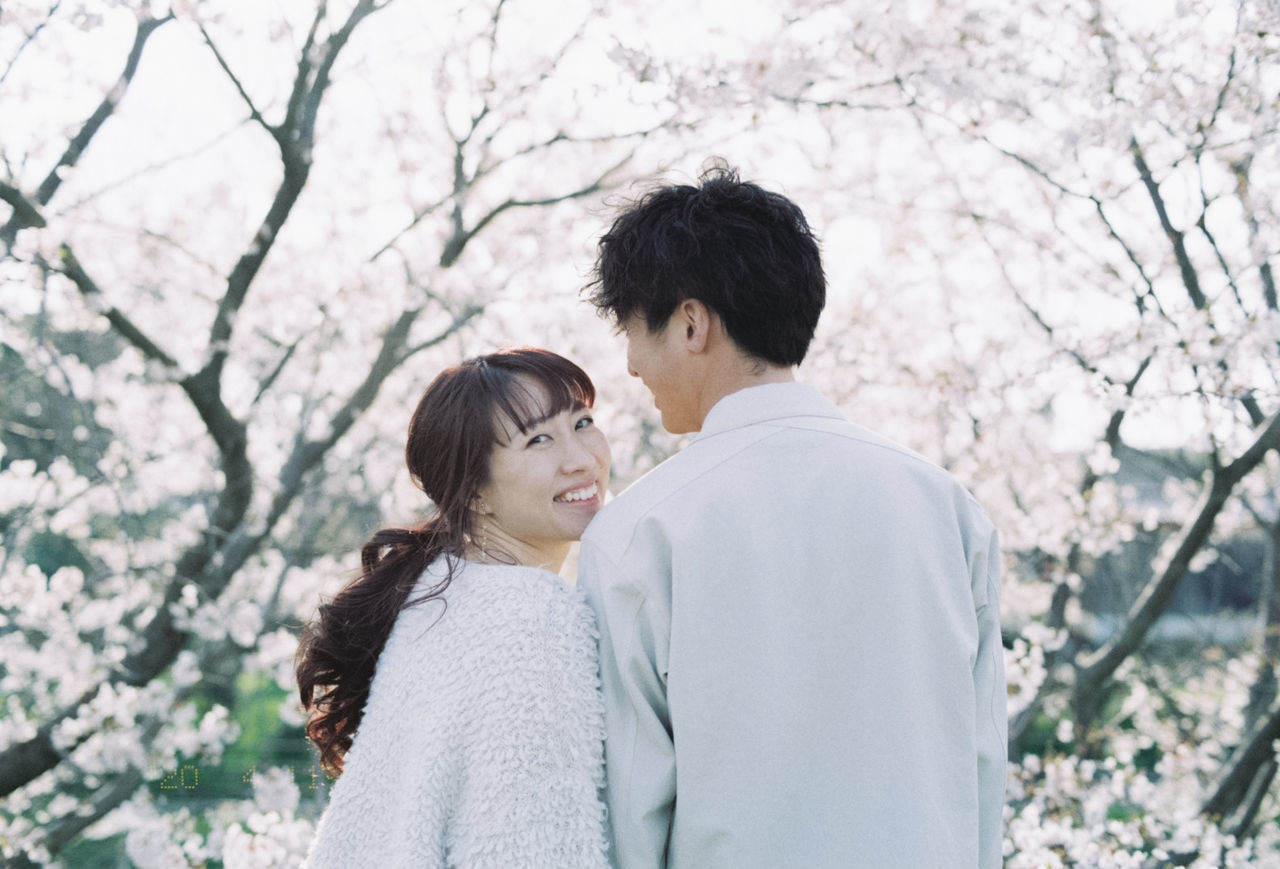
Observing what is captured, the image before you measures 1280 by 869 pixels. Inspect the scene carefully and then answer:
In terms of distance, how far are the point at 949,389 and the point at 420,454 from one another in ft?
9.56

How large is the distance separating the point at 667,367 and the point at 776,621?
0.38 metres

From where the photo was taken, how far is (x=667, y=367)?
1491mm

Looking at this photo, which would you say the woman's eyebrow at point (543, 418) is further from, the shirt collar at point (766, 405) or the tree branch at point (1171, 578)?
the tree branch at point (1171, 578)

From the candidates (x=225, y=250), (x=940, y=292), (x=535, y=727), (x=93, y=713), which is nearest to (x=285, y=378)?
(x=225, y=250)

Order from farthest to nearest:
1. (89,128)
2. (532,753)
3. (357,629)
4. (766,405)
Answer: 1. (89,128)
2. (357,629)
3. (766,405)
4. (532,753)

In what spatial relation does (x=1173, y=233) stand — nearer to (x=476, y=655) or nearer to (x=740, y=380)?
(x=740, y=380)

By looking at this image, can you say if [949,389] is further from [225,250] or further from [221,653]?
[225,250]

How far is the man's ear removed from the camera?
1.45 m

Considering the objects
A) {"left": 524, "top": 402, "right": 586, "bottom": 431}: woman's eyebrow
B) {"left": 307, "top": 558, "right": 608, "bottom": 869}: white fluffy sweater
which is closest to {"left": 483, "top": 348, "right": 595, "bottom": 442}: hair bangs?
{"left": 524, "top": 402, "right": 586, "bottom": 431}: woman's eyebrow

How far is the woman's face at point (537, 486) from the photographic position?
1.63m

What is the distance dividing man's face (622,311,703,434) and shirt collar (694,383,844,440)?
0.07 meters

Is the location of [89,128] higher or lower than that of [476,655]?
higher

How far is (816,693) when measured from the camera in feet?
4.24

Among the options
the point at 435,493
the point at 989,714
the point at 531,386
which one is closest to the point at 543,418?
the point at 531,386
